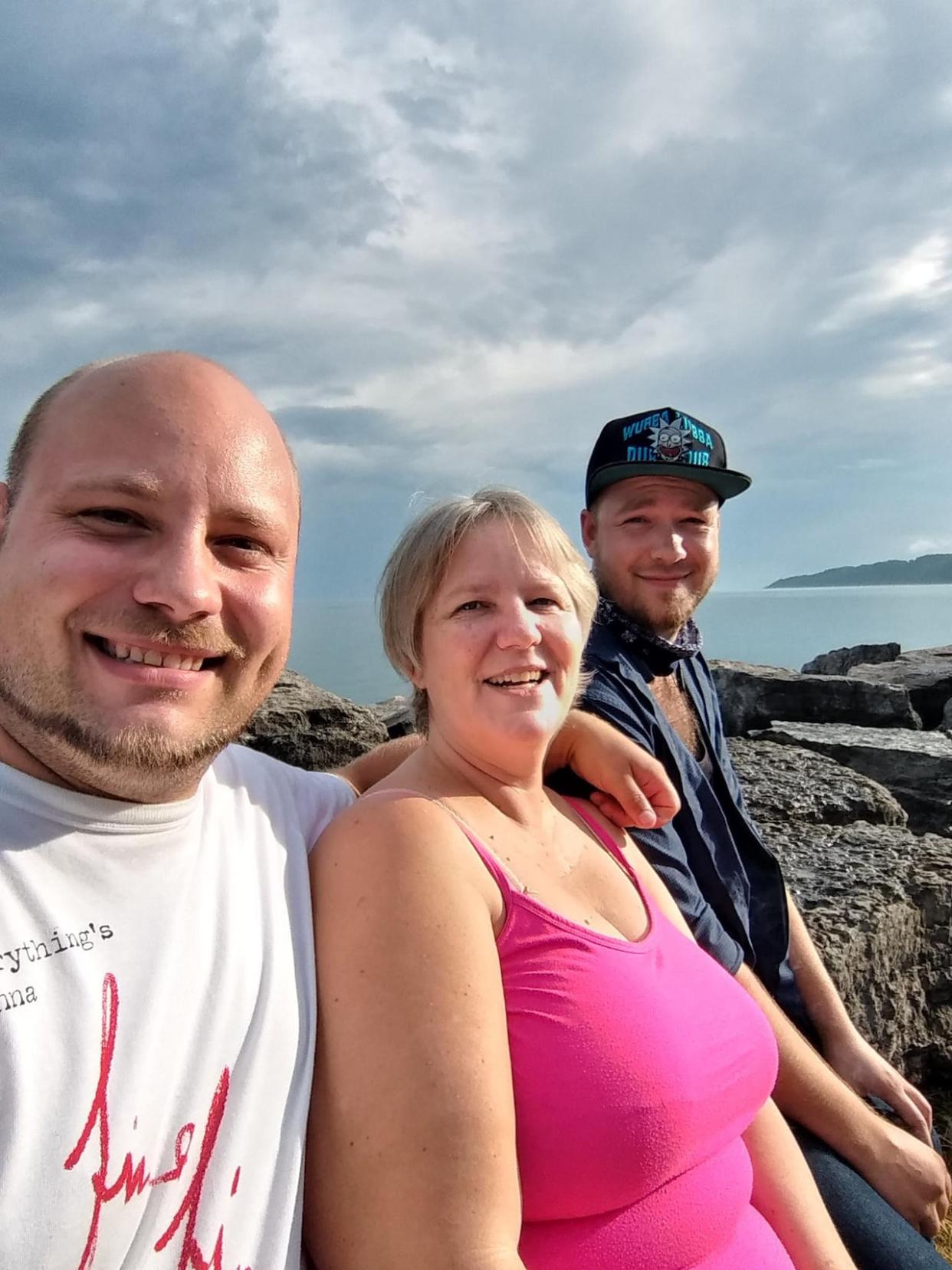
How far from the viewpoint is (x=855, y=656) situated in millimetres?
16672

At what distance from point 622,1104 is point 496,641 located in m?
1.10

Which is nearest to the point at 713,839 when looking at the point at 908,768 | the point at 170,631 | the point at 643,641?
the point at 643,641

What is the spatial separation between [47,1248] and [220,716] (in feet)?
2.91

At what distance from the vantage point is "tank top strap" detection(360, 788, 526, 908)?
1.80m

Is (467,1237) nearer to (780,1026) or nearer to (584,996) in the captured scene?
(584,996)

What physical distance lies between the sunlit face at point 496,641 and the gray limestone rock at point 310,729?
119 inches

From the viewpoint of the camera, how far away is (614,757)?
2.49 m

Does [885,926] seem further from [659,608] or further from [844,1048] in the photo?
[659,608]

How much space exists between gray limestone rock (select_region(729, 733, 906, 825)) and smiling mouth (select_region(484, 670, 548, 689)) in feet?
8.63

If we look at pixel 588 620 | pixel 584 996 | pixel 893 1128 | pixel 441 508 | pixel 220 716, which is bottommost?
pixel 893 1128

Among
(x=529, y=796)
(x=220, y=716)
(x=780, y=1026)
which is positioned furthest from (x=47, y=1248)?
(x=780, y=1026)

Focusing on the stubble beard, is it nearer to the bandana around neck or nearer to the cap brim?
the bandana around neck

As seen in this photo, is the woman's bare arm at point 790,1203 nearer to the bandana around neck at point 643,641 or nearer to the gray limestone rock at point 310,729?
the bandana around neck at point 643,641

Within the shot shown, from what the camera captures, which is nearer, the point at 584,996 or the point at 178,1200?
the point at 178,1200
